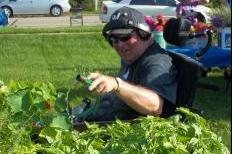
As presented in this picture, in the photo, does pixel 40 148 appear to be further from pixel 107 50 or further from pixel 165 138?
pixel 107 50

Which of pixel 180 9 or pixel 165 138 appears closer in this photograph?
pixel 165 138

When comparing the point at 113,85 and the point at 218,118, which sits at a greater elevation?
the point at 113,85

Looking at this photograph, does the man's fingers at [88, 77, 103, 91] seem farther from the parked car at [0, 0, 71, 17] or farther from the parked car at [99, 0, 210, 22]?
the parked car at [0, 0, 71, 17]

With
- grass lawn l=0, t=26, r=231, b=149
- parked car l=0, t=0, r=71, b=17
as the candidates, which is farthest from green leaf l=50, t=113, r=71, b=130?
parked car l=0, t=0, r=71, b=17

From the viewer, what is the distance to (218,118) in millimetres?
6699

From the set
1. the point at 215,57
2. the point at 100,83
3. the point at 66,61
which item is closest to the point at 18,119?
the point at 100,83

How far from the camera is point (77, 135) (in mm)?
2152

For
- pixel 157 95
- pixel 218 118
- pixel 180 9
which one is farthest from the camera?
pixel 180 9

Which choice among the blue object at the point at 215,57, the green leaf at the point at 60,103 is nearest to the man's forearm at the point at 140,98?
the green leaf at the point at 60,103

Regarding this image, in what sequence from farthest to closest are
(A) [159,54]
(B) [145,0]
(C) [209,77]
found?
(B) [145,0], (C) [209,77], (A) [159,54]

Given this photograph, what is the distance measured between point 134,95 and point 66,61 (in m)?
8.59

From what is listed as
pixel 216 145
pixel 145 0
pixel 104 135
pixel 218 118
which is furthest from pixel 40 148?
pixel 145 0

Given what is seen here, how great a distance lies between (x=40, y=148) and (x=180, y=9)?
9.77 m

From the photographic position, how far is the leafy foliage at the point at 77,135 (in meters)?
1.88
